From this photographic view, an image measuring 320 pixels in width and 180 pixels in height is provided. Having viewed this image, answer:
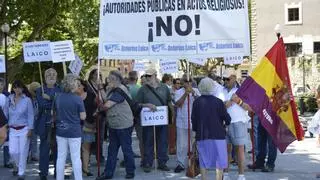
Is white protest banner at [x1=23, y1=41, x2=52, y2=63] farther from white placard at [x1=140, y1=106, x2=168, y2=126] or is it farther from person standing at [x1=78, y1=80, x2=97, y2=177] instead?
white placard at [x1=140, y1=106, x2=168, y2=126]

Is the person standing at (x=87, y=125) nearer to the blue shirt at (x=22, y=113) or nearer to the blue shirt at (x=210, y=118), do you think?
the blue shirt at (x=22, y=113)

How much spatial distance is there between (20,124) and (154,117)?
2511 millimetres

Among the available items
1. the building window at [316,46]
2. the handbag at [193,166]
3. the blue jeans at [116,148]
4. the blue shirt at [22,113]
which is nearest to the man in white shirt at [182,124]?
the blue jeans at [116,148]

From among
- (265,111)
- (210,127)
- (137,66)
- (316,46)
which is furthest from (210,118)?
(316,46)

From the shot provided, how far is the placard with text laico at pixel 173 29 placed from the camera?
1022cm

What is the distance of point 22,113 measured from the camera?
10.2 m

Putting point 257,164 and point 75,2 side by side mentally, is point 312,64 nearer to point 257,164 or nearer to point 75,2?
point 75,2

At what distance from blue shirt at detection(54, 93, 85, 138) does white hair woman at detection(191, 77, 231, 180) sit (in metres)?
1.90

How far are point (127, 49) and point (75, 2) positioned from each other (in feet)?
44.8

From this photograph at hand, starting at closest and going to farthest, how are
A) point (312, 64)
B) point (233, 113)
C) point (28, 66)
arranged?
point (233, 113) → point (28, 66) → point (312, 64)

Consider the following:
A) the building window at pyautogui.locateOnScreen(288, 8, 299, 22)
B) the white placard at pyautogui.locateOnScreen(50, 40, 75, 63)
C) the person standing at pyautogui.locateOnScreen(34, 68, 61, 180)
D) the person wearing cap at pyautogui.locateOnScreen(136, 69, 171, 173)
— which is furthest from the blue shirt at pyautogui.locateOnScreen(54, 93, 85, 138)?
the building window at pyautogui.locateOnScreen(288, 8, 299, 22)

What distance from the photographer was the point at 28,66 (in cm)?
3281

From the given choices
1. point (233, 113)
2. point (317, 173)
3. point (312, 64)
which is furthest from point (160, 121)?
→ point (312, 64)

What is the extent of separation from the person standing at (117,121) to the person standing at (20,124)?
1.34m
